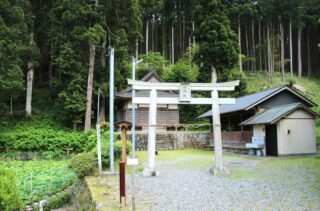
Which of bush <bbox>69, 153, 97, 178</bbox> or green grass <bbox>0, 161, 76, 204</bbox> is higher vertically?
bush <bbox>69, 153, 97, 178</bbox>

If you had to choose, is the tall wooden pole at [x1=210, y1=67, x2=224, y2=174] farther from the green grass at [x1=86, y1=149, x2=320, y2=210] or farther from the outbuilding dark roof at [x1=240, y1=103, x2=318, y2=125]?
the outbuilding dark roof at [x1=240, y1=103, x2=318, y2=125]

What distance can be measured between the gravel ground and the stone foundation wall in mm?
11316

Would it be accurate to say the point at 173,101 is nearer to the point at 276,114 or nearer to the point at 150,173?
the point at 150,173

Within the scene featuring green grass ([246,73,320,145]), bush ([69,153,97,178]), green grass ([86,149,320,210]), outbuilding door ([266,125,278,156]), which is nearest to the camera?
green grass ([86,149,320,210])

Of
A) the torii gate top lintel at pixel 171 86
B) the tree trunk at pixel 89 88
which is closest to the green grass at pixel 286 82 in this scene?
the tree trunk at pixel 89 88

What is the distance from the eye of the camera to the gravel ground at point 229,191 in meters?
6.98

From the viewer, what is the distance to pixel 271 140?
704 inches

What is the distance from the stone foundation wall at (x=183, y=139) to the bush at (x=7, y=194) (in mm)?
15940

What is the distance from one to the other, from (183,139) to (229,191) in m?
16.6

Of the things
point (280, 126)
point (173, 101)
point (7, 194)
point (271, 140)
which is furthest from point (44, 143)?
point (7, 194)

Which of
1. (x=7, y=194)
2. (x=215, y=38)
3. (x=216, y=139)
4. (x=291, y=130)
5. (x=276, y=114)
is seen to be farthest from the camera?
(x=215, y=38)

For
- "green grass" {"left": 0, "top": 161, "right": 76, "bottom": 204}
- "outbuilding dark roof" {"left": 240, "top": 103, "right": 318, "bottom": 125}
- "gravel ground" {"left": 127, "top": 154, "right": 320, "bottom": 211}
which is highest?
"outbuilding dark roof" {"left": 240, "top": 103, "right": 318, "bottom": 125}

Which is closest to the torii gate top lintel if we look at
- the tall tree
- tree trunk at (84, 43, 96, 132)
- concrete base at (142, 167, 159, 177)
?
concrete base at (142, 167, 159, 177)

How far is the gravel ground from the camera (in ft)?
22.9
